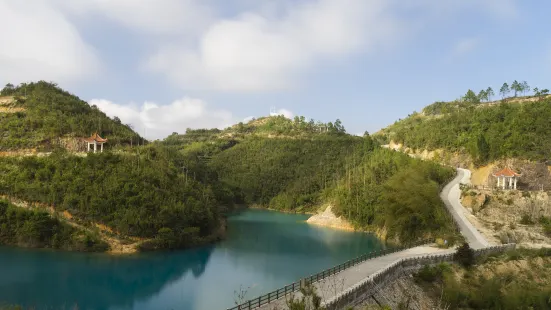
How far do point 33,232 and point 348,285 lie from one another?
101 feet

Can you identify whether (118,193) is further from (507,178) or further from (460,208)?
(507,178)

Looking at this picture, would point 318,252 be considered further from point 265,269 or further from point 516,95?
point 516,95

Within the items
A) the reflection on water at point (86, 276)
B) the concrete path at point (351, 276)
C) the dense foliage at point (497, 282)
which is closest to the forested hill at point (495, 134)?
the dense foliage at point (497, 282)

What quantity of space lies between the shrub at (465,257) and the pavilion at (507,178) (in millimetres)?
17760

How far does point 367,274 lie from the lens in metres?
21.7

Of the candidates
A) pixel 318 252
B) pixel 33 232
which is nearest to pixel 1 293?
pixel 33 232

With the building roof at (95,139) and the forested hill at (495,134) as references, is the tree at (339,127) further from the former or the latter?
the building roof at (95,139)

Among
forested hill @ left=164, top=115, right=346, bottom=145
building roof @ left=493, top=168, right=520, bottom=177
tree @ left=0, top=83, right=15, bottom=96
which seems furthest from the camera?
forested hill @ left=164, top=115, right=346, bottom=145

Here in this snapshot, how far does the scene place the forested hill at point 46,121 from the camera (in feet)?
154

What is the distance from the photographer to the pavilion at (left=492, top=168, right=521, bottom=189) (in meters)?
39.7

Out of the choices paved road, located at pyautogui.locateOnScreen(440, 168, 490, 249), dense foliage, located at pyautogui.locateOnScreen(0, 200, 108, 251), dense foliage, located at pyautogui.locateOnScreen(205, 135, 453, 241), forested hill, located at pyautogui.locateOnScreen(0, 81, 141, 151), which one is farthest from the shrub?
forested hill, located at pyautogui.locateOnScreen(0, 81, 141, 151)

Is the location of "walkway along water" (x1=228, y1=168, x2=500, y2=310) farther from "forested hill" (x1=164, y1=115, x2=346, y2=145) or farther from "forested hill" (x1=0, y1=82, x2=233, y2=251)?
"forested hill" (x1=164, y1=115, x2=346, y2=145)

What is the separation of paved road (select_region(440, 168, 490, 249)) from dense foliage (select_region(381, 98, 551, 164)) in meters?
4.42

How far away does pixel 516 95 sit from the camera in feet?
269
